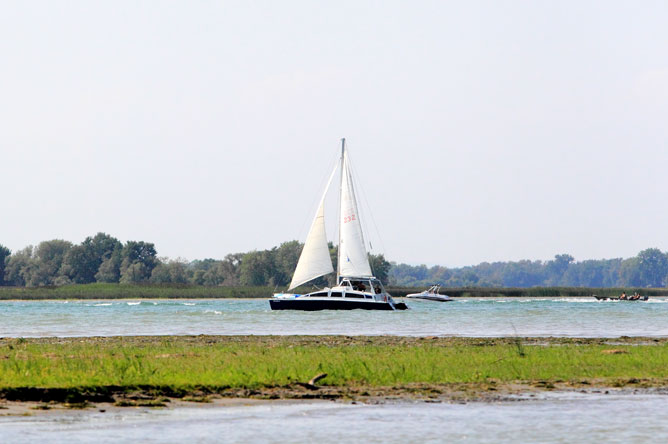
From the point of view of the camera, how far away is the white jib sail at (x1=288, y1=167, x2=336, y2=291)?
8981 cm

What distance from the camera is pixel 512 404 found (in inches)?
887

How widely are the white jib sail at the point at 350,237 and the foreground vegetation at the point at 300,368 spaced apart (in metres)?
48.9

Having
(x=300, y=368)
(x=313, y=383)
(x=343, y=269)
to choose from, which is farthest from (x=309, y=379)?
(x=343, y=269)

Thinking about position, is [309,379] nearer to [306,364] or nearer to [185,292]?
[306,364]

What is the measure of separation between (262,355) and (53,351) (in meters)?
6.96

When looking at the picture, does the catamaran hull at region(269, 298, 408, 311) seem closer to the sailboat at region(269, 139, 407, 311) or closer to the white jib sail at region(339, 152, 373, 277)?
the sailboat at region(269, 139, 407, 311)

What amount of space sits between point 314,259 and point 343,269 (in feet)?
10.1

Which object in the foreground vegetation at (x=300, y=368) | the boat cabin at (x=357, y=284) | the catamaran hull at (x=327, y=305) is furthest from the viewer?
the boat cabin at (x=357, y=284)

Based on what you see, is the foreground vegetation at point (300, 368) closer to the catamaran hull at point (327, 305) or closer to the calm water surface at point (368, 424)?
the calm water surface at point (368, 424)

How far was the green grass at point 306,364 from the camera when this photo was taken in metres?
25.5

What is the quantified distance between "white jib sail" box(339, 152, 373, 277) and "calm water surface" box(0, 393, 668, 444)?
214 feet

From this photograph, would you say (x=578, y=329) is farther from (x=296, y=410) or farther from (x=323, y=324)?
(x=296, y=410)

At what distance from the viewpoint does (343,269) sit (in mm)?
88125

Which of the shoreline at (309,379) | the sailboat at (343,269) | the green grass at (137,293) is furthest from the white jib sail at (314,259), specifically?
the green grass at (137,293)
